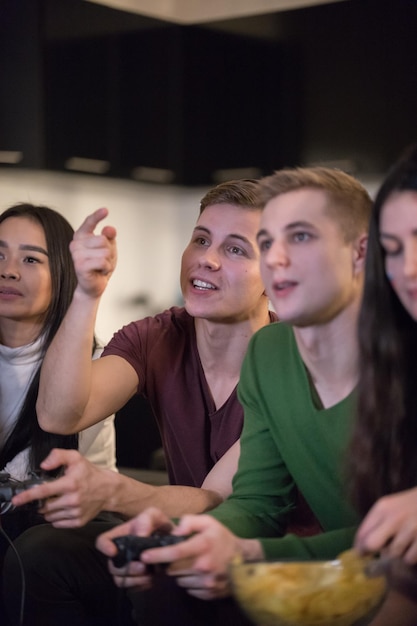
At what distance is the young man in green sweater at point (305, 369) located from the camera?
4.89 feet

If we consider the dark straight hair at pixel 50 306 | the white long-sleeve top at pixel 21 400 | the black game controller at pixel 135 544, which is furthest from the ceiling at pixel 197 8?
the black game controller at pixel 135 544

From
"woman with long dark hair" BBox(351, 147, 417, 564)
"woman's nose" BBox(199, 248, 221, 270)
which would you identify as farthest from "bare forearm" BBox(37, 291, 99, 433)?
"woman with long dark hair" BBox(351, 147, 417, 564)

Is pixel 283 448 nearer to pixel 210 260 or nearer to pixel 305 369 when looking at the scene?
pixel 305 369

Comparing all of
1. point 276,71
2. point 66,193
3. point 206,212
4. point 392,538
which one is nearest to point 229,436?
point 206,212

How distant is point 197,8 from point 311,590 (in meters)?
3.94

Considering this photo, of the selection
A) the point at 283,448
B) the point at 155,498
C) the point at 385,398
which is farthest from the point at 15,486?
the point at 385,398

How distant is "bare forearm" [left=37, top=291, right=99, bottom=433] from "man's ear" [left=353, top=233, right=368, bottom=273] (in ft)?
1.71

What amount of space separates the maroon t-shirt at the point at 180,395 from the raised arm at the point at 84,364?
5cm

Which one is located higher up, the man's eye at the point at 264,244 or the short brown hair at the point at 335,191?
the short brown hair at the point at 335,191

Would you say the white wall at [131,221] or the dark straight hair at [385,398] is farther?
the white wall at [131,221]

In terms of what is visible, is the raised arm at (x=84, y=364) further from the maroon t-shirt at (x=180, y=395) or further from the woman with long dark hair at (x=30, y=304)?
the woman with long dark hair at (x=30, y=304)

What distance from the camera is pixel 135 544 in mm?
1277

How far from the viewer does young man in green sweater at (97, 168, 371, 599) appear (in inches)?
58.7

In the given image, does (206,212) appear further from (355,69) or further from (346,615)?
(355,69)
